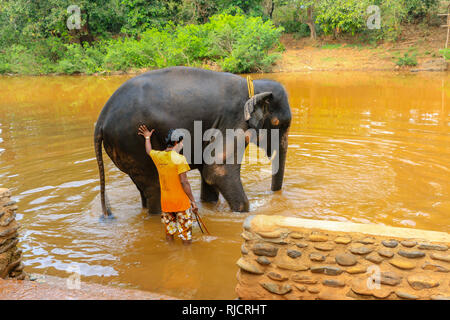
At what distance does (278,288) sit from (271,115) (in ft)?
9.48

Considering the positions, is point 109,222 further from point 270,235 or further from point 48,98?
point 48,98

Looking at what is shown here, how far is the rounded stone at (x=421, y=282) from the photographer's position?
313cm

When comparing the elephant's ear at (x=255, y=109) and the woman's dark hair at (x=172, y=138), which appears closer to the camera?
the woman's dark hair at (x=172, y=138)

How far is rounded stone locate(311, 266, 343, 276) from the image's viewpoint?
3.37 metres

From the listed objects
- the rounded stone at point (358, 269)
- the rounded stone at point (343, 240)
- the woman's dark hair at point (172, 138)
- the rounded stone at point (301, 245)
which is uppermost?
the woman's dark hair at point (172, 138)

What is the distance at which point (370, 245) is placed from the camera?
3.30 m

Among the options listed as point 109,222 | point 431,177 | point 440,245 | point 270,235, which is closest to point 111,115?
point 109,222

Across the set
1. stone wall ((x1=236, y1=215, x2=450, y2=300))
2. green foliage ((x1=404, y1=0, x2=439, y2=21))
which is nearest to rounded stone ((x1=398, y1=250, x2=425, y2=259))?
stone wall ((x1=236, y1=215, x2=450, y2=300))

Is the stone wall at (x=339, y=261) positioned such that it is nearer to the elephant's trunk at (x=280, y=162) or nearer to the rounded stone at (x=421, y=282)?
the rounded stone at (x=421, y=282)

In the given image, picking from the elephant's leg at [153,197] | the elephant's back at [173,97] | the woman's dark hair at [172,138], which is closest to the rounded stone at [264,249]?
the woman's dark hair at [172,138]

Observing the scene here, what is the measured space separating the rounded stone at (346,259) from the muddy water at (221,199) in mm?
1083

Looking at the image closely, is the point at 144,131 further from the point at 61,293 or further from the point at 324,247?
the point at 324,247

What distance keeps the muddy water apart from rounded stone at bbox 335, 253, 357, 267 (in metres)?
1.08
